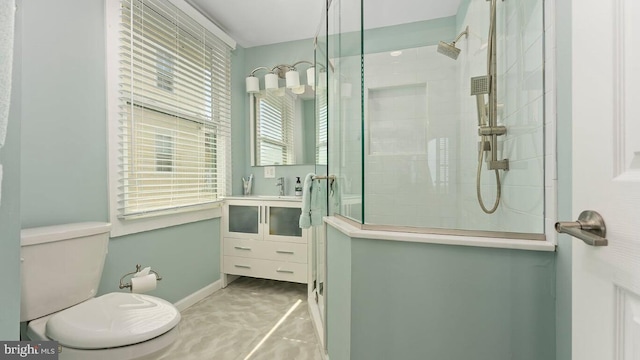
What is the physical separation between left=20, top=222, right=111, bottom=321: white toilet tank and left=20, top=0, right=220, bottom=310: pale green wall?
0.16m

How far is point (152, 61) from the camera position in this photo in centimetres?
193

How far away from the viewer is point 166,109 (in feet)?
6.73

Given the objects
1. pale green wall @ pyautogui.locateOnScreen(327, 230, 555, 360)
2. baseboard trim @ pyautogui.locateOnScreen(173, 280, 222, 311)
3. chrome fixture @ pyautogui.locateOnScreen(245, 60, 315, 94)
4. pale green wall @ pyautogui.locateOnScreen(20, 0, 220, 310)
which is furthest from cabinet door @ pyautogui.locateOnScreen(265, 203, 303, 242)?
pale green wall @ pyautogui.locateOnScreen(327, 230, 555, 360)

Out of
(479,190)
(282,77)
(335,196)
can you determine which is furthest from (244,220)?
(479,190)

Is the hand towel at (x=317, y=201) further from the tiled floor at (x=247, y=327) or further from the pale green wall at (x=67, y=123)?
the pale green wall at (x=67, y=123)

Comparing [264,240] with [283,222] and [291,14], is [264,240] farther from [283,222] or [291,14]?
[291,14]

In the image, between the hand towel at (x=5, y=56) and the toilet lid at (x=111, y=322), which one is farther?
the toilet lid at (x=111, y=322)

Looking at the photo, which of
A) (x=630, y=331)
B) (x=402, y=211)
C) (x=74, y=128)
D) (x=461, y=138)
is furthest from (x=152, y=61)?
(x=630, y=331)

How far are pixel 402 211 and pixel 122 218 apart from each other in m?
1.64

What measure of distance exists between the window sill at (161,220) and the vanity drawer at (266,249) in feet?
1.03

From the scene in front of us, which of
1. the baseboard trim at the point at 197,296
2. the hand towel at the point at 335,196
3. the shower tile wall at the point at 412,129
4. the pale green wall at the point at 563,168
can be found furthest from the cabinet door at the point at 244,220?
the pale green wall at the point at 563,168

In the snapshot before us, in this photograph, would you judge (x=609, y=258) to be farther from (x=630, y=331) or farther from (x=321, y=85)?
(x=321, y=85)

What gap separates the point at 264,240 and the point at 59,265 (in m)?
1.38

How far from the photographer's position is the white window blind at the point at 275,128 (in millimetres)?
2822
